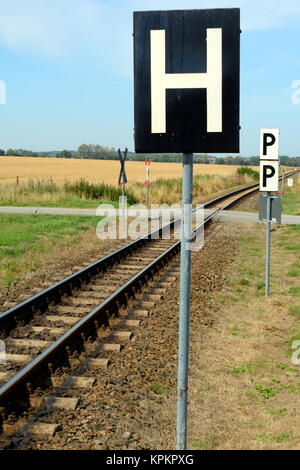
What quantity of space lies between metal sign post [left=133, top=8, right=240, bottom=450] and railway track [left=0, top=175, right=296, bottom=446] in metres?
2.97

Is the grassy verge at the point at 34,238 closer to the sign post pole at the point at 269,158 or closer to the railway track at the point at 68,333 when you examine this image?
the railway track at the point at 68,333

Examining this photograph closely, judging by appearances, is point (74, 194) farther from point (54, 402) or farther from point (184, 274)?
point (184, 274)

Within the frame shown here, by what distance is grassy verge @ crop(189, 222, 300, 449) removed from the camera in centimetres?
469

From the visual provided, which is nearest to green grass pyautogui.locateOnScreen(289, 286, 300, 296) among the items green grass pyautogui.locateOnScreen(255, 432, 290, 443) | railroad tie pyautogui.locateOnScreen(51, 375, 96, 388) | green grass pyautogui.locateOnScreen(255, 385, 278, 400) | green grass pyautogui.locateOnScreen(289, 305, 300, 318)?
green grass pyautogui.locateOnScreen(289, 305, 300, 318)

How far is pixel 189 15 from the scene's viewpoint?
285 cm

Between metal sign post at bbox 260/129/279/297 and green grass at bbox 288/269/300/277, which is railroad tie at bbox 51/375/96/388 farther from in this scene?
green grass at bbox 288/269/300/277

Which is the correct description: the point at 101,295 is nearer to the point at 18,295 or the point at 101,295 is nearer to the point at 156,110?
the point at 18,295

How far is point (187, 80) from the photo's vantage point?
2846 millimetres

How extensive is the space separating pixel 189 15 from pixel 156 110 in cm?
56

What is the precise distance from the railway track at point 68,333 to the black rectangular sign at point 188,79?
298 cm

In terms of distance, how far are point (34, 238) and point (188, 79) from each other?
42.9 ft

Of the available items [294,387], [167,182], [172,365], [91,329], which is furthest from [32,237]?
[167,182]

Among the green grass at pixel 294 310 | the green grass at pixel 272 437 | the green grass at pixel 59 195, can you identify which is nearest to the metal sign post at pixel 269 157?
the green grass at pixel 294 310

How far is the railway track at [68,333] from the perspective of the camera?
16.5 feet
